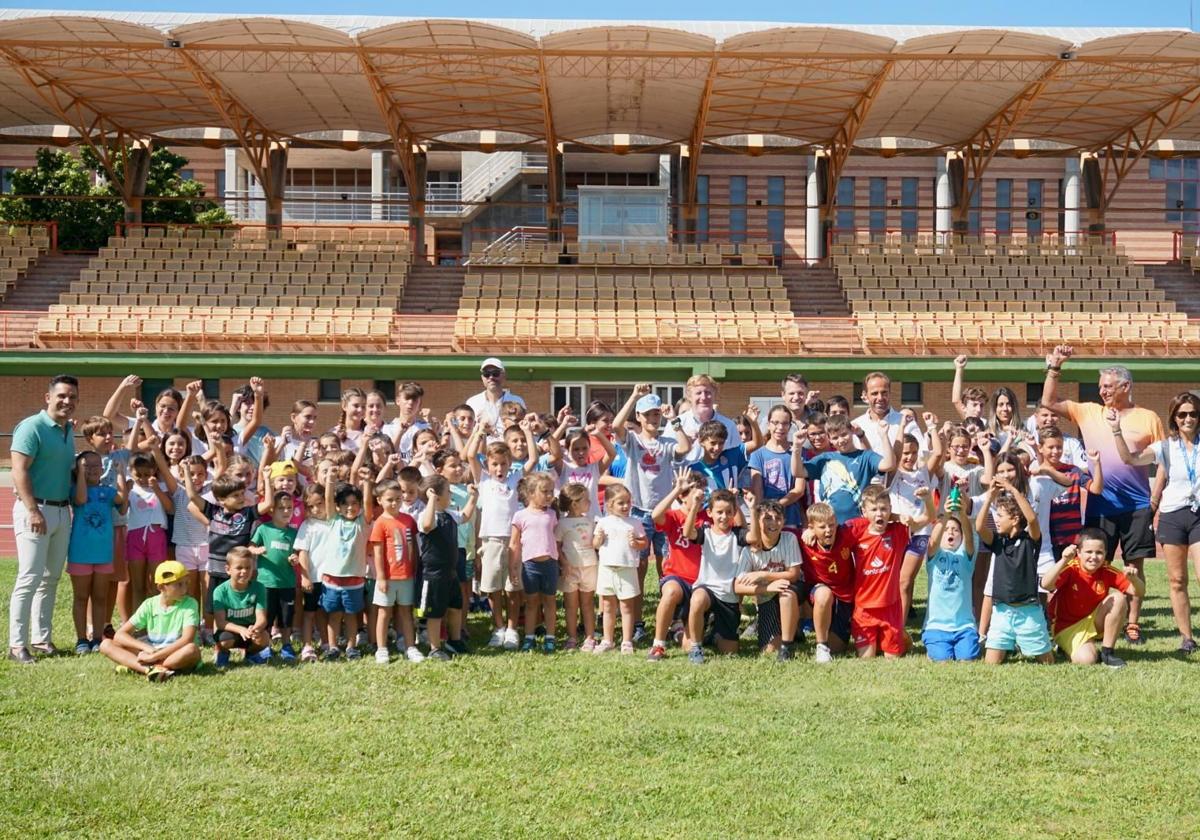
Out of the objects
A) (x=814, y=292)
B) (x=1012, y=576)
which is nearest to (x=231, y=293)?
(x=814, y=292)

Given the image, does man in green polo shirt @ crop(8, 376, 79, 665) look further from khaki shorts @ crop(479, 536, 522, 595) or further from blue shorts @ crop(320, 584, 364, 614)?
khaki shorts @ crop(479, 536, 522, 595)

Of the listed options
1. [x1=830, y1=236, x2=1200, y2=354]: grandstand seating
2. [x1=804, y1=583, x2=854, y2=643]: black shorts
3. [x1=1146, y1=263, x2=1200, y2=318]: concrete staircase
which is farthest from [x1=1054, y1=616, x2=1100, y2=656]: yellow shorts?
[x1=1146, y1=263, x2=1200, y2=318]: concrete staircase

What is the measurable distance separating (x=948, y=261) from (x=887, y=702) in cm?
2897

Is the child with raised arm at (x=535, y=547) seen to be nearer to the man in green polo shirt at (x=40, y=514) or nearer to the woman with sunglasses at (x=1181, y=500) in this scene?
the man in green polo shirt at (x=40, y=514)

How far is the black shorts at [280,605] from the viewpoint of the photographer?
839cm

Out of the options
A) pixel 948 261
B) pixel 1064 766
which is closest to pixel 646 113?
pixel 948 261

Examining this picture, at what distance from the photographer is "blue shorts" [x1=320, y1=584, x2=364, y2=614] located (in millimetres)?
8281

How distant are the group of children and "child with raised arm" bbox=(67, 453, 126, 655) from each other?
16 millimetres

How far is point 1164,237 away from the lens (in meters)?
45.5

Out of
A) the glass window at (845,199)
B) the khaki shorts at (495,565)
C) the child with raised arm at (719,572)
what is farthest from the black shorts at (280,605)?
the glass window at (845,199)

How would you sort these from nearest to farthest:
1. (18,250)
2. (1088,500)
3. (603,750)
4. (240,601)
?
1. (603,750)
2. (240,601)
3. (1088,500)
4. (18,250)

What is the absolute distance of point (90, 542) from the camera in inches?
334

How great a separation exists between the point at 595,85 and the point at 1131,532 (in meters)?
23.5

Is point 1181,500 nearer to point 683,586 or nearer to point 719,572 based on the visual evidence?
point 719,572
